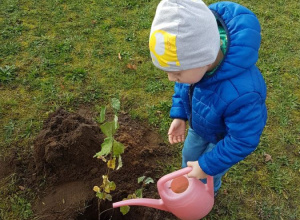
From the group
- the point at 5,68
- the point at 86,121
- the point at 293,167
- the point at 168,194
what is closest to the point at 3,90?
the point at 5,68

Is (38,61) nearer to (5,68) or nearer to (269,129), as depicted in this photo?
(5,68)

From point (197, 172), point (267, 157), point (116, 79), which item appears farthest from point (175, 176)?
point (116, 79)

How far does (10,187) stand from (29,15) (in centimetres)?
241

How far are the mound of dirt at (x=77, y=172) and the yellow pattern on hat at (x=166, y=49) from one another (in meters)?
1.18

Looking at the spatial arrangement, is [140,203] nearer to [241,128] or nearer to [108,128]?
[108,128]

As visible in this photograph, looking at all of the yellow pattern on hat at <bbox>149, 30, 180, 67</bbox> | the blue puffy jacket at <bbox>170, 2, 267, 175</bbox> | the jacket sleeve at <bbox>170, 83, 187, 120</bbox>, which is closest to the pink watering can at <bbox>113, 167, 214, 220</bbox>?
the blue puffy jacket at <bbox>170, 2, 267, 175</bbox>

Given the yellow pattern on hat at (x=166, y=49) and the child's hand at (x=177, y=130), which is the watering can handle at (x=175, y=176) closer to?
the child's hand at (x=177, y=130)

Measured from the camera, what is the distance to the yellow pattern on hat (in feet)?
4.72

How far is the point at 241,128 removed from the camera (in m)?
1.65

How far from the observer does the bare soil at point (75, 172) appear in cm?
240

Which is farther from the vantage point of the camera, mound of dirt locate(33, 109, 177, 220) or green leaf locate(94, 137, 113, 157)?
mound of dirt locate(33, 109, 177, 220)

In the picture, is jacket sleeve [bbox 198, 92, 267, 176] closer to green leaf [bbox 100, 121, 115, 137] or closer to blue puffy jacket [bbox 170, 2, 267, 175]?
blue puffy jacket [bbox 170, 2, 267, 175]

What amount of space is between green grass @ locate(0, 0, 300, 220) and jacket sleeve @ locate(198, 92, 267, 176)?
90 centimetres

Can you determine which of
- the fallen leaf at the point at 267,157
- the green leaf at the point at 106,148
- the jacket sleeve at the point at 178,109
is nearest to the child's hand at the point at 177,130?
the jacket sleeve at the point at 178,109
